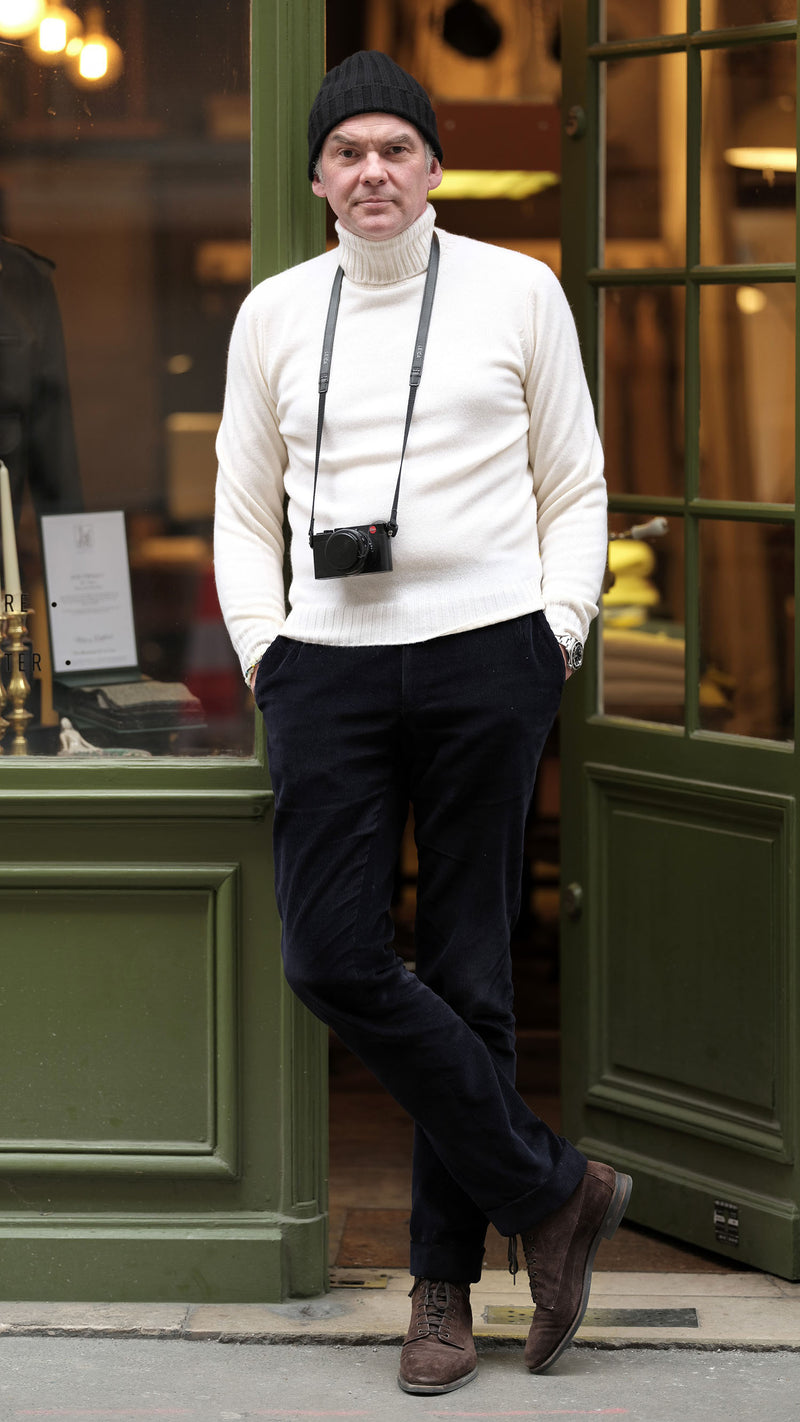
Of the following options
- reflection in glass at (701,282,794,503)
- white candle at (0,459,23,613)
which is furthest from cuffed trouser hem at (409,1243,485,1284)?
reflection in glass at (701,282,794,503)

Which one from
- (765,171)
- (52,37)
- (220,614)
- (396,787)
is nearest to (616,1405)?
(396,787)

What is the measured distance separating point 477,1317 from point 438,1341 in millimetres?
271

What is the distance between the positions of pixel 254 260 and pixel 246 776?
940mm

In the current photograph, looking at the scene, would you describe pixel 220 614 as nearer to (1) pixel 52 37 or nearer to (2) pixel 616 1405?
(1) pixel 52 37

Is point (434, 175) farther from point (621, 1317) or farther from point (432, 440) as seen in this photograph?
point (621, 1317)

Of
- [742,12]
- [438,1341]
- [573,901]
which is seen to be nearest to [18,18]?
[742,12]

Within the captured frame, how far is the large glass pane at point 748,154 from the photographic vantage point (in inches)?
136

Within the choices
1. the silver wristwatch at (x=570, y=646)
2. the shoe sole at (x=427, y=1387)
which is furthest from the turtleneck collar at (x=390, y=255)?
the shoe sole at (x=427, y=1387)

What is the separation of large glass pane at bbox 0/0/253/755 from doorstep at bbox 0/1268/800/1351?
3.36 feet

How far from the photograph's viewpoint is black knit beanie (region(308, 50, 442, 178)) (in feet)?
9.29

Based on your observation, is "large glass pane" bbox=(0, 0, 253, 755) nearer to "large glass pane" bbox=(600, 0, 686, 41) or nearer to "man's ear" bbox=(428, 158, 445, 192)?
"man's ear" bbox=(428, 158, 445, 192)

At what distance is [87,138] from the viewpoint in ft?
11.1

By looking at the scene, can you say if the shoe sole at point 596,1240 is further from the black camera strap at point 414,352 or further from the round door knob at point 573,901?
the black camera strap at point 414,352

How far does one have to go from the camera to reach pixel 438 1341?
302 centimetres
